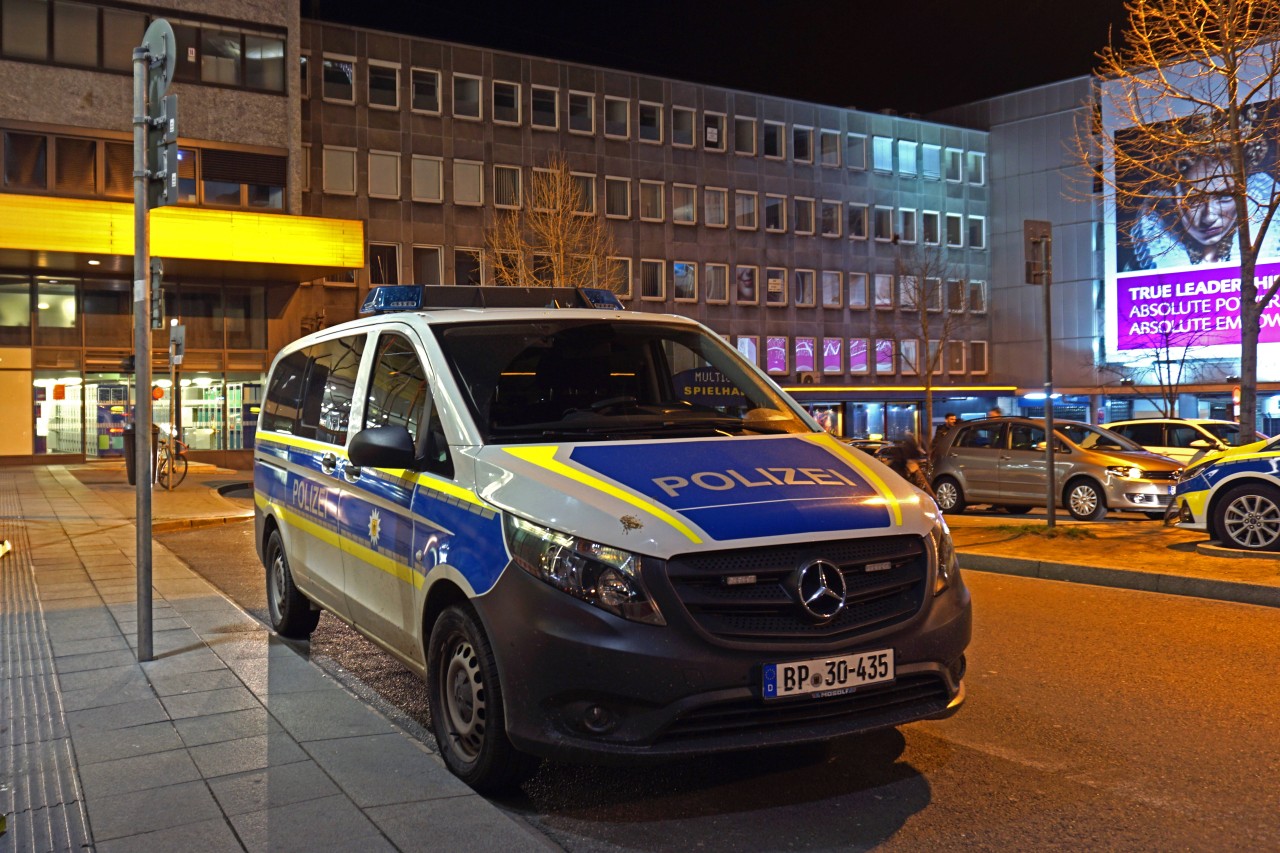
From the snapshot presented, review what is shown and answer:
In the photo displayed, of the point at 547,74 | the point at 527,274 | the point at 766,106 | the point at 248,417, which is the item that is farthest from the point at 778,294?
the point at 248,417

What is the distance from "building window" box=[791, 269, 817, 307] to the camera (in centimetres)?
5938

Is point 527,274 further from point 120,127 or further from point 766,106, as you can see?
point 766,106

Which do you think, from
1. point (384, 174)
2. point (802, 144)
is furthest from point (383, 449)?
point (802, 144)

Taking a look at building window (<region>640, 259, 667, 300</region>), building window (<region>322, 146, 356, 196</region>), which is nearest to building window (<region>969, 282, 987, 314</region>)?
building window (<region>640, 259, 667, 300</region>)

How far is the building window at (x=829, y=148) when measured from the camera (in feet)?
196

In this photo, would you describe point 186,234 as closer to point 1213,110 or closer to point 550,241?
point 550,241

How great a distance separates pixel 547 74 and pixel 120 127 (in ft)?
68.3

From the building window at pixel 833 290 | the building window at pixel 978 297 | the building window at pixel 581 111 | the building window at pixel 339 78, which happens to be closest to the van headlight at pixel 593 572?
the building window at pixel 339 78

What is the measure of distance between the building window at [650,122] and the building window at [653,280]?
5.54m

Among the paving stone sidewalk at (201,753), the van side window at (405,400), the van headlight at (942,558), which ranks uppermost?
the van side window at (405,400)

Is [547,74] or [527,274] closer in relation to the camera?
[527,274]

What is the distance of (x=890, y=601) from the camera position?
4.41 meters

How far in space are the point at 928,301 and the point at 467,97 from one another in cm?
2580

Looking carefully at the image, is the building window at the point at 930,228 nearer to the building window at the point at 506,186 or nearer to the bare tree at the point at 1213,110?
the building window at the point at 506,186
